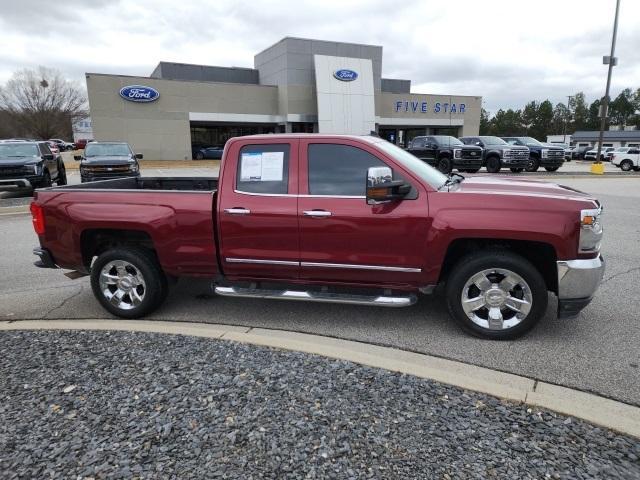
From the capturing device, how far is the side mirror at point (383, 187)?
3715mm

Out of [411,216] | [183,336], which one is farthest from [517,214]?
[183,336]

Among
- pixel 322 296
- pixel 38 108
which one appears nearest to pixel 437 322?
pixel 322 296

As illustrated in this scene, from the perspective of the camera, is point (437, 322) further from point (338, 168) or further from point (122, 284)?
Answer: point (122, 284)

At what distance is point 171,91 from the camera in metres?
38.9

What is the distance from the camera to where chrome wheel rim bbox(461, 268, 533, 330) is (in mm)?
3895

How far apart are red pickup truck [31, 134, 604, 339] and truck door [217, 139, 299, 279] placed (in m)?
0.01

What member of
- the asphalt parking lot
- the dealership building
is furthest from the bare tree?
the asphalt parking lot

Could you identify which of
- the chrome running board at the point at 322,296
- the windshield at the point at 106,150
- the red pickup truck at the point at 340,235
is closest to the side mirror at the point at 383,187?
the red pickup truck at the point at 340,235

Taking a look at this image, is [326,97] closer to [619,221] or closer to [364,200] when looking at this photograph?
[619,221]

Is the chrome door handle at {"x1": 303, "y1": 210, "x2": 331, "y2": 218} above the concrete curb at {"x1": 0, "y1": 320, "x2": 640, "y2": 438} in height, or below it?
above

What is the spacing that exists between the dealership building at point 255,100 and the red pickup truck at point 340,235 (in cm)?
3396

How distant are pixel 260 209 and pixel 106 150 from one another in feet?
49.7

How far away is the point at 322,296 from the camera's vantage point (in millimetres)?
4219

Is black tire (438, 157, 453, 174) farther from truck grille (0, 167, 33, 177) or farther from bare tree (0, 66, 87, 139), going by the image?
bare tree (0, 66, 87, 139)
